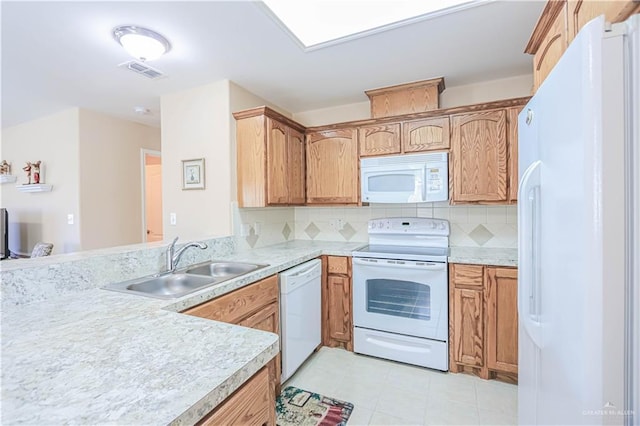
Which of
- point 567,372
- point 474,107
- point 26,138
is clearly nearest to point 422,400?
point 567,372

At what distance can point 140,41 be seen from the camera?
1849 millimetres

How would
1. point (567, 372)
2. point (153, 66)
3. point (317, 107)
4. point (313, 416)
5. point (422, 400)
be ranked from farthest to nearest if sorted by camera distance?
point (317, 107)
point (153, 66)
point (422, 400)
point (313, 416)
point (567, 372)

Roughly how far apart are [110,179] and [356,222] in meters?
3.10

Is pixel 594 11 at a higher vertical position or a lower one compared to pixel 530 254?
higher

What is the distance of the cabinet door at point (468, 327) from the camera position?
7.18 feet

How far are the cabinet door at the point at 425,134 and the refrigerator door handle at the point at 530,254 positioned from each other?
151 centimetres

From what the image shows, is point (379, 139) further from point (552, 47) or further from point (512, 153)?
point (552, 47)

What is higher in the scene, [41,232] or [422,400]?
[41,232]

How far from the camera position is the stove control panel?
2.78 meters

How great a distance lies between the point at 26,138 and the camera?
381 centimetres

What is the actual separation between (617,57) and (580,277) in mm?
517

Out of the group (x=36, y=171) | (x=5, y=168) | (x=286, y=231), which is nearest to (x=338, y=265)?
(x=286, y=231)

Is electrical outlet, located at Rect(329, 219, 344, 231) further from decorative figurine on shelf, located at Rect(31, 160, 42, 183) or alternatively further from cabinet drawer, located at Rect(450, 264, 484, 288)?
decorative figurine on shelf, located at Rect(31, 160, 42, 183)

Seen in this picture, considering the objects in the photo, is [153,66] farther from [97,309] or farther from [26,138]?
[26,138]
